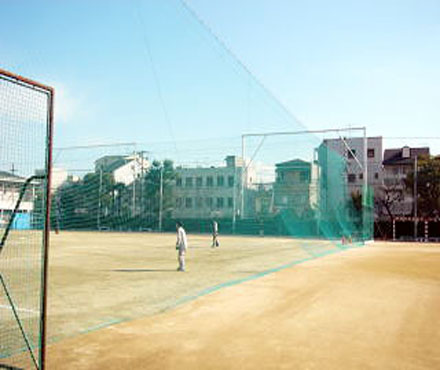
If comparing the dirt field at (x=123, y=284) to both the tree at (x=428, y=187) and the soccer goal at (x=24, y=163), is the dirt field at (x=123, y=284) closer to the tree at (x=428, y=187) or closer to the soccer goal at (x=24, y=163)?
the soccer goal at (x=24, y=163)

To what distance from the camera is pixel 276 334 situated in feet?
19.6

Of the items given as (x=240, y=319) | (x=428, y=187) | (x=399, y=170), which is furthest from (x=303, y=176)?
(x=399, y=170)

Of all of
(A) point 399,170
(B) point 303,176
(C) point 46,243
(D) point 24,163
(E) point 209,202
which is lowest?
(C) point 46,243

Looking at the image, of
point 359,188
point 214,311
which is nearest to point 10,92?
point 214,311

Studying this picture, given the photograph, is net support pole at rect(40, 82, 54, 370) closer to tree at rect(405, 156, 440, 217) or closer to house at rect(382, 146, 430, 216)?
tree at rect(405, 156, 440, 217)

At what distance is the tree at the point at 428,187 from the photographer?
4025 cm

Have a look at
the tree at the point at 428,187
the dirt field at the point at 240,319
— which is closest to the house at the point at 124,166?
the dirt field at the point at 240,319

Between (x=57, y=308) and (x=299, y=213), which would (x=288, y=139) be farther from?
(x=57, y=308)

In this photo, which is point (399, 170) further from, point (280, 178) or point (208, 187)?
point (280, 178)

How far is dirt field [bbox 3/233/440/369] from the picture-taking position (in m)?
4.96

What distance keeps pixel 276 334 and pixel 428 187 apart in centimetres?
3919

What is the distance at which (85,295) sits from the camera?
28.0 ft

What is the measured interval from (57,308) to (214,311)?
8.47 ft

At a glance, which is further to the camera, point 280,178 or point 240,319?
point 280,178
